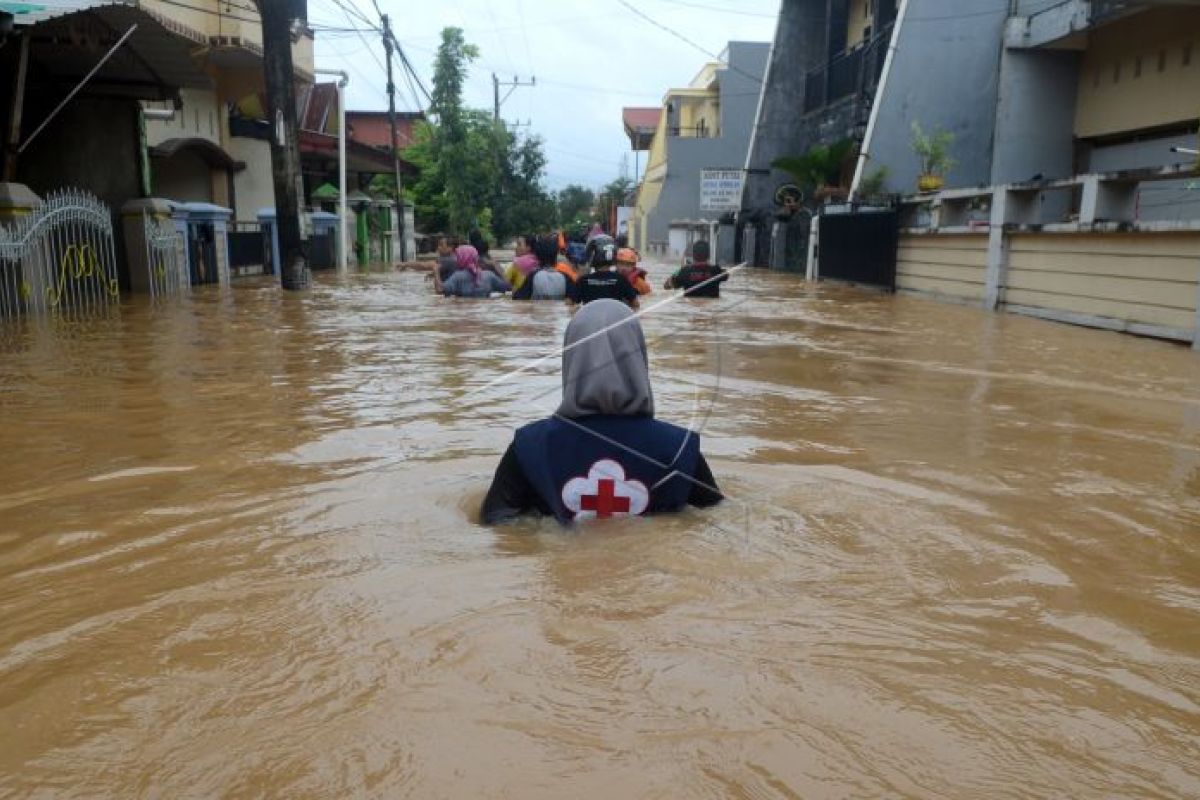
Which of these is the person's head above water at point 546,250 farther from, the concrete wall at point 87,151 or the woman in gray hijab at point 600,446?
the woman in gray hijab at point 600,446

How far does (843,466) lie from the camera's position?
17.8 feet

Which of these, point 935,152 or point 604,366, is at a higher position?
point 935,152

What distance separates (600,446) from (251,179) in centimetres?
2669

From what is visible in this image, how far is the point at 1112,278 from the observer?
12375mm

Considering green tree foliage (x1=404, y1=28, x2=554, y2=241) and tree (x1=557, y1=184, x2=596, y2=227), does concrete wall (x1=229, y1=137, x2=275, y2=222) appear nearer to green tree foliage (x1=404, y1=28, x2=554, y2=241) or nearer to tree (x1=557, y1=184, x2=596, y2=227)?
green tree foliage (x1=404, y1=28, x2=554, y2=241)

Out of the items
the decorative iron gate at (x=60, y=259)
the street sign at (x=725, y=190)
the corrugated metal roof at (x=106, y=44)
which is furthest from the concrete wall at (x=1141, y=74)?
the decorative iron gate at (x=60, y=259)

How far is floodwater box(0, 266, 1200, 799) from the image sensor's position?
2459mm

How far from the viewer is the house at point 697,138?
4469 centimetres

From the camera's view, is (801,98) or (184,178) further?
(801,98)

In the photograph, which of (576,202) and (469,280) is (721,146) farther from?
(576,202)

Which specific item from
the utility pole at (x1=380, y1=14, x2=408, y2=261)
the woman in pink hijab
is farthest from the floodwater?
the utility pole at (x1=380, y1=14, x2=408, y2=261)

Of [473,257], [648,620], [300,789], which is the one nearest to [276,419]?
[648,620]

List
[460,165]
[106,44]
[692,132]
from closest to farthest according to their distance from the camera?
1. [106,44]
2. [460,165]
3. [692,132]

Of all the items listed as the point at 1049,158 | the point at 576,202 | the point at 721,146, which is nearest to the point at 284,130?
the point at 1049,158
